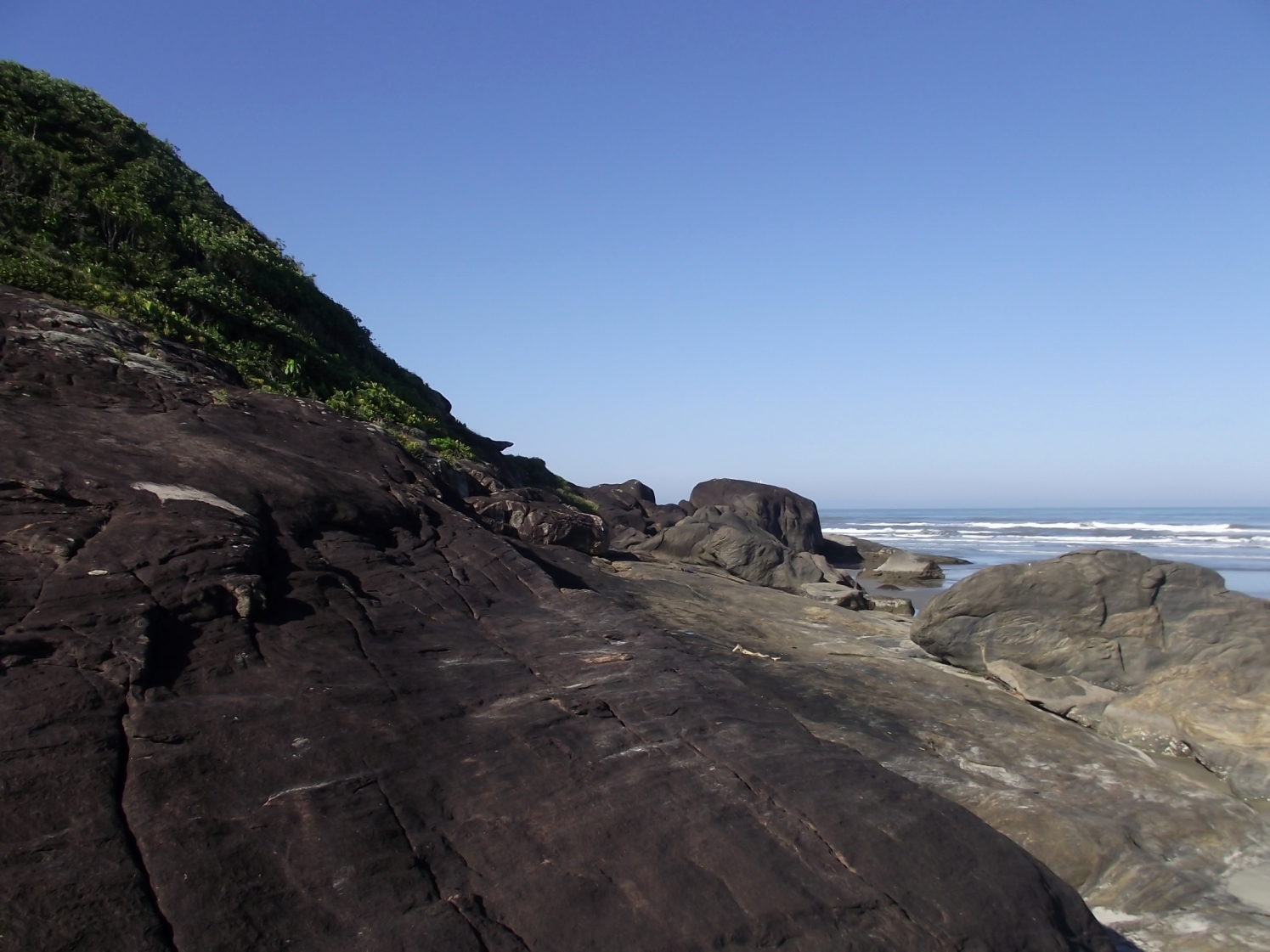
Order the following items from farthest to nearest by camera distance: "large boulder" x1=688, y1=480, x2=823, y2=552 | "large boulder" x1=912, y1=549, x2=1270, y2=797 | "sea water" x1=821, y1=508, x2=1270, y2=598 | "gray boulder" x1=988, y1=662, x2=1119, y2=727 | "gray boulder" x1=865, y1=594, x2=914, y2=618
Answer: "large boulder" x1=688, y1=480, x2=823, y2=552 < "sea water" x1=821, y1=508, x2=1270, y2=598 < "gray boulder" x1=865, y1=594, x2=914, y2=618 < "gray boulder" x1=988, y1=662, x2=1119, y2=727 < "large boulder" x1=912, y1=549, x2=1270, y2=797

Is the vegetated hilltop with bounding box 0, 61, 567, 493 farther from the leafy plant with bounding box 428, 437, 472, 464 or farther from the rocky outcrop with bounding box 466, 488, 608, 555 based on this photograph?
the rocky outcrop with bounding box 466, 488, 608, 555

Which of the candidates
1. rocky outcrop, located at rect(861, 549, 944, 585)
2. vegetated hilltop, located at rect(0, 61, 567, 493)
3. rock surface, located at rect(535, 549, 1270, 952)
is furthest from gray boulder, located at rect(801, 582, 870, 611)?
rocky outcrop, located at rect(861, 549, 944, 585)

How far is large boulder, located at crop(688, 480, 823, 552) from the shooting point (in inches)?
1427

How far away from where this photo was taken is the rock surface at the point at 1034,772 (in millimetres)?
5656

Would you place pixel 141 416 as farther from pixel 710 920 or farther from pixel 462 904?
pixel 710 920

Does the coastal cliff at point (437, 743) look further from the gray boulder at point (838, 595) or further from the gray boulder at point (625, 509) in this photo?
the gray boulder at point (625, 509)

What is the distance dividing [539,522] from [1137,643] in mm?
7531

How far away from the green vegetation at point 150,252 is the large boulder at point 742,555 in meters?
8.03

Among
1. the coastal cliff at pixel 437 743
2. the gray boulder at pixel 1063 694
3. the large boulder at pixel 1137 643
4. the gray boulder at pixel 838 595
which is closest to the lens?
the coastal cliff at pixel 437 743

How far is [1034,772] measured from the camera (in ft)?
22.9

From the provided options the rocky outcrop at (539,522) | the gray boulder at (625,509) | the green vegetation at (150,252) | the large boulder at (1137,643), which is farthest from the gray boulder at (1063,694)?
the gray boulder at (625,509)

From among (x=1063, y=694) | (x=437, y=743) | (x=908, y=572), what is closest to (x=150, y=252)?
(x=437, y=743)

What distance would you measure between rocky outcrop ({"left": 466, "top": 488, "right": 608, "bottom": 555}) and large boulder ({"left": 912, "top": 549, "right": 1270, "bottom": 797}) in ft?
15.6

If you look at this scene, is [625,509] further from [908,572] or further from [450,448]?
[450,448]
